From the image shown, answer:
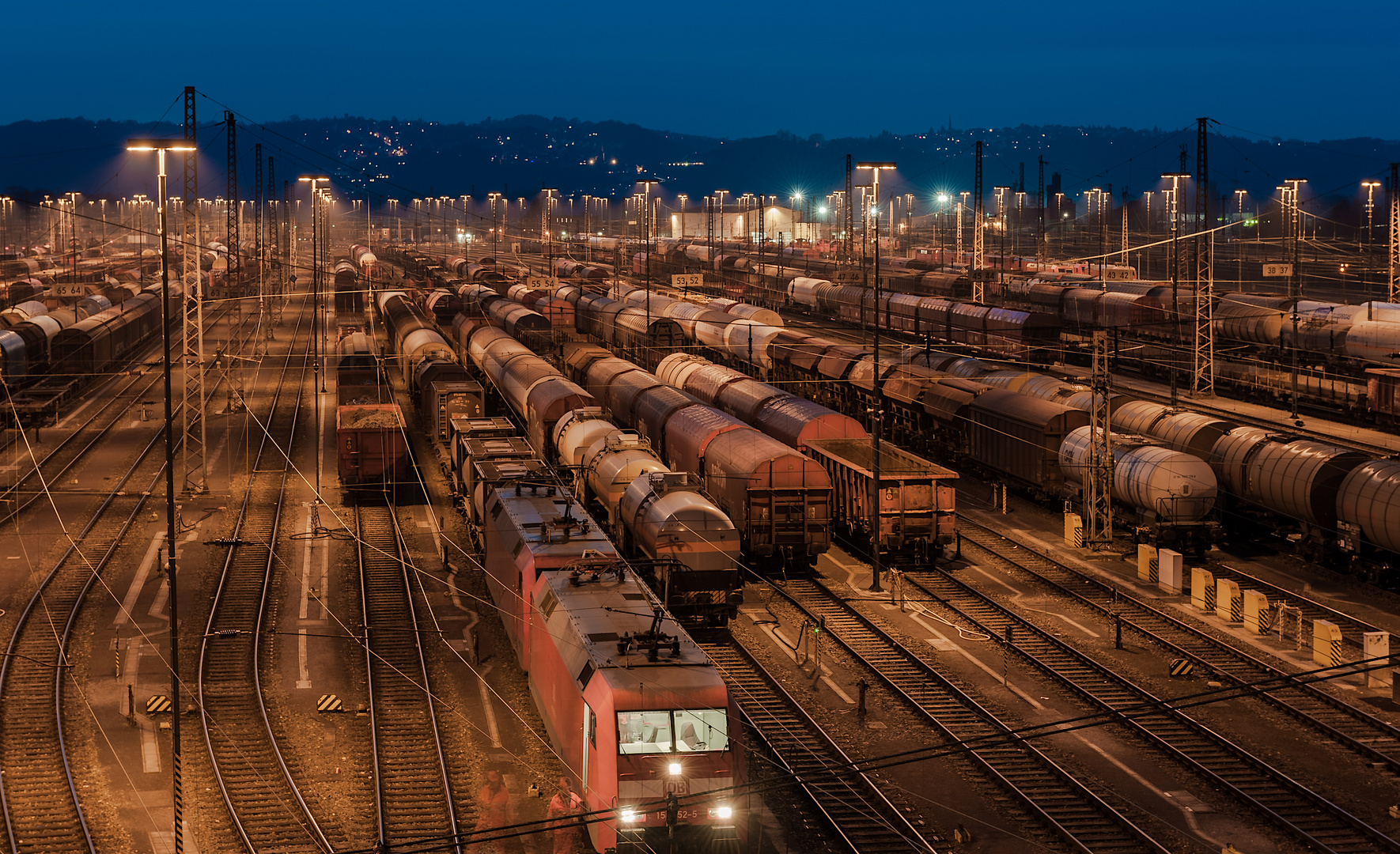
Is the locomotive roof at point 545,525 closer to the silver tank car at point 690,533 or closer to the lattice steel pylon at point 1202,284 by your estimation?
the silver tank car at point 690,533

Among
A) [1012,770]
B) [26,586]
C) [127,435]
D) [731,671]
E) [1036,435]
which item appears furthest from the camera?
[127,435]

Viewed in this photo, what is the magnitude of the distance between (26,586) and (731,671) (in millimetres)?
18628

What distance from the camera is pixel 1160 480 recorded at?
117 feet

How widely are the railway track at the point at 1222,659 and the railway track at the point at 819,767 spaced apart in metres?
5.62

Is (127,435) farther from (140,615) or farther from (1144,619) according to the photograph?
(1144,619)

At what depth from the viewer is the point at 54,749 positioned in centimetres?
2316

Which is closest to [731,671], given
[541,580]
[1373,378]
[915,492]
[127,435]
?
[541,580]

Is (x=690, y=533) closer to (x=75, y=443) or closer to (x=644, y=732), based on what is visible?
(x=644, y=732)

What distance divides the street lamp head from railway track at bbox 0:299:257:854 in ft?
35.3

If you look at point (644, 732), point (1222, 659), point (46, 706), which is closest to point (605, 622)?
point (644, 732)

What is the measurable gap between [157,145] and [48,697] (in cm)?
1262

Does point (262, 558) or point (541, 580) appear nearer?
point (541, 580)

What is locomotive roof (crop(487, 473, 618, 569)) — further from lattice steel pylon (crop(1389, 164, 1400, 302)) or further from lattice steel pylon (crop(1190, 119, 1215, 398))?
lattice steel pylon (crop(1389, 164, 1400, 302))

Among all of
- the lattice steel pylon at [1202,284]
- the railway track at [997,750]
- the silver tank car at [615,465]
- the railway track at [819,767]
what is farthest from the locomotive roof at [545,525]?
the lattice steel pylon at [1202,284]
